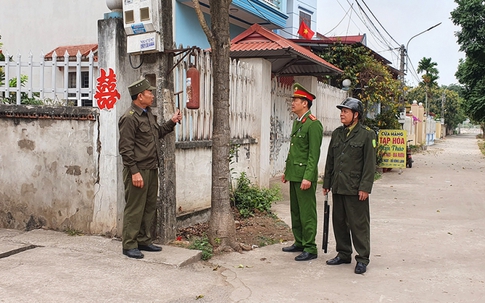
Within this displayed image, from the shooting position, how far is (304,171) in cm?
555

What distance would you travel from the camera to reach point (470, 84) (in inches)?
824

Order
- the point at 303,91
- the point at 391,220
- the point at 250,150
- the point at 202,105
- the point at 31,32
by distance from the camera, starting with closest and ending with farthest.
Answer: the point at 303,91
the point at 202,105
the point at 391,220
the point at 250,150
the point at 31,32

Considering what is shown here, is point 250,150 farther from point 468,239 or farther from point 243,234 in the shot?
point 468,239

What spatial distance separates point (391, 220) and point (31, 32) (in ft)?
47.4

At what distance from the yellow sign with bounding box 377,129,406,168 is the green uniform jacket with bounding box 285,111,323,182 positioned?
32.5 feet

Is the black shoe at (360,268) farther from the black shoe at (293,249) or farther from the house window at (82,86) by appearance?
the house window at (82,86)

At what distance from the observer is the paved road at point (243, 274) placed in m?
4.31

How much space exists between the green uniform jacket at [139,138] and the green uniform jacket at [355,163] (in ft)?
6.29

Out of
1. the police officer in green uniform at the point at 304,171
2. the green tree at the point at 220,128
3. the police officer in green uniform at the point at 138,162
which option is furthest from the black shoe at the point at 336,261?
the police officer in green uniform at the point at 138,162

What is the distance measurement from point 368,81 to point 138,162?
11.9m

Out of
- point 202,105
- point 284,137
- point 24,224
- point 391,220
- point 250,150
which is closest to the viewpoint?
point 24,224

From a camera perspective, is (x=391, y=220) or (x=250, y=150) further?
(x=250, y=150)

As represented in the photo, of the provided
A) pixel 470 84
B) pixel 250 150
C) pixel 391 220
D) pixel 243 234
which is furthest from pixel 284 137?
pixel 470 84

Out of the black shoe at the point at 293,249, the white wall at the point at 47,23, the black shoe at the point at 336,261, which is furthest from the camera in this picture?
the white wall at the point at 47,23
